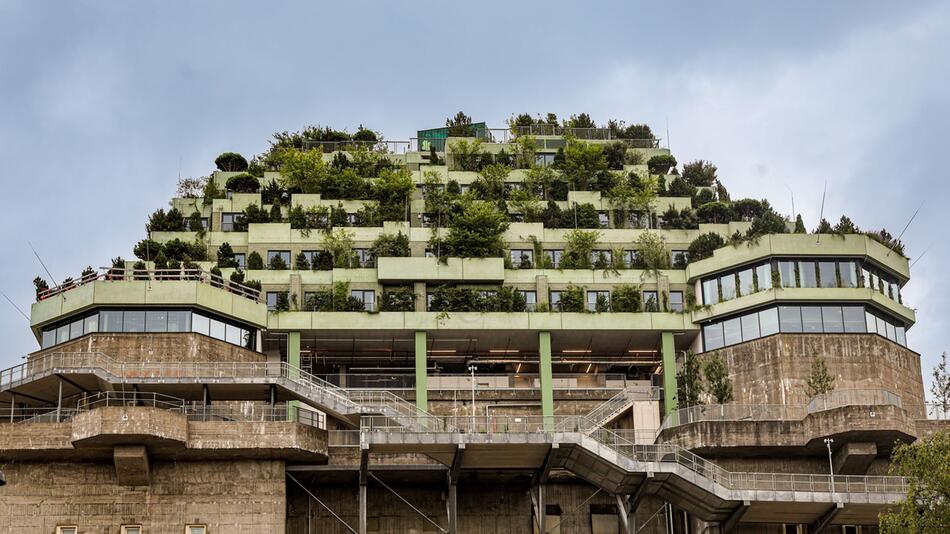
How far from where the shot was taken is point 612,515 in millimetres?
68125

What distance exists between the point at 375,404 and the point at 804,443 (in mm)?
20741

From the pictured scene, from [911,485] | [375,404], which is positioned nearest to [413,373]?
[375,404]

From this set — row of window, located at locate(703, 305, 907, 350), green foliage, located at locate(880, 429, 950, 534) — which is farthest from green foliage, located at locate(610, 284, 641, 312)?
green foliage, located at locate(880, 429, 950, 534)

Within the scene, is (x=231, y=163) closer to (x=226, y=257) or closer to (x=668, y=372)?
(x=226, y=257)

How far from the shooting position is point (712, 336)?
74.6 metres

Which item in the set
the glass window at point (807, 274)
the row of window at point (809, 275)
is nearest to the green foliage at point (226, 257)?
the row of window at point (809, 275)

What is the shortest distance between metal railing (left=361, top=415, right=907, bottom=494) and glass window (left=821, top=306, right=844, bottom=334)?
10.7 metres

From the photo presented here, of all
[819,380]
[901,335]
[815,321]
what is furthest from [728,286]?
[901,335]

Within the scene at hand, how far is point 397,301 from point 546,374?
921 cm

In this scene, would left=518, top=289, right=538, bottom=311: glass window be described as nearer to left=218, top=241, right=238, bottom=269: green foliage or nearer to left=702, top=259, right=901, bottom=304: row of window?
left=702, top=259, right=901, bottom=304: row of window

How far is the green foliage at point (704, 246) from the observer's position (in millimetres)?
78875

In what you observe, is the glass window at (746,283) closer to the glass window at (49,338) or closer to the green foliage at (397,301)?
the green foliage at (397,301)

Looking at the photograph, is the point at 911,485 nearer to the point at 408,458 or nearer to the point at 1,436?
the point at 408,458

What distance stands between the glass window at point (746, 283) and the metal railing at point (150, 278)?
86.7ft
